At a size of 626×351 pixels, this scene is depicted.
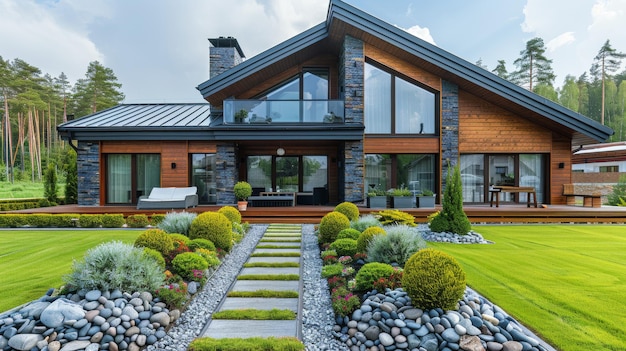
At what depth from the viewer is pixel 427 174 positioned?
498 inches

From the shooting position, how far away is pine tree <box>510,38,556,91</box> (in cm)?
3256

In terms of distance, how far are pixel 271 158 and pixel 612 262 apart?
427 inches

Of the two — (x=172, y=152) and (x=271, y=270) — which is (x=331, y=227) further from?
(x=172, y=152)

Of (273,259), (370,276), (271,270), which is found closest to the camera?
(370,276)

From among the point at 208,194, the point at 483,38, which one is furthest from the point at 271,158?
the point at 483,38

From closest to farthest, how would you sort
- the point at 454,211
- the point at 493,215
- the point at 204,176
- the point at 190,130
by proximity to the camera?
the point at 454,211 → the point at 493,215 → the point at 190,130 → the point at 204,176

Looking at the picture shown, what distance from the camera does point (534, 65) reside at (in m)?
33.1

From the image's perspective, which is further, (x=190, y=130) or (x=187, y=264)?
(x=190, y=130)

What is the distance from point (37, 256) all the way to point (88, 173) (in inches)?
271

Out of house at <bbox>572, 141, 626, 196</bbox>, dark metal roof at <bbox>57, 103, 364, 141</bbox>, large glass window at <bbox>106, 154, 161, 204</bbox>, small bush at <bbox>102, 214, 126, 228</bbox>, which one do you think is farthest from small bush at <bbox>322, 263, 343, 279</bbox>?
house at <bbox>572, 141, 626, 196</bbox>

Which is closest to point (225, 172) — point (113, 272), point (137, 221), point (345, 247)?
point (137, 221)

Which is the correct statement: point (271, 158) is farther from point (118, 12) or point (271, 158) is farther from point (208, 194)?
point (118, 12)

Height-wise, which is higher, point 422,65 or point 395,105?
point 422,65

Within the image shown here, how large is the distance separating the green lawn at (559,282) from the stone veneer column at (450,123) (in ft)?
15.3
